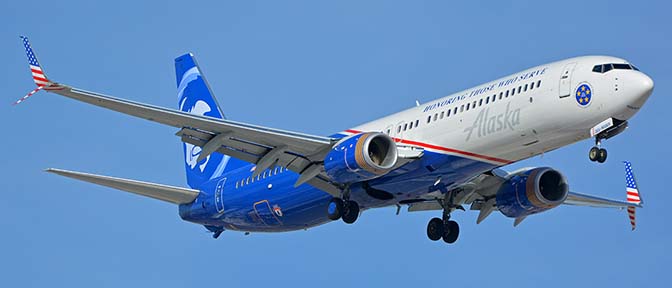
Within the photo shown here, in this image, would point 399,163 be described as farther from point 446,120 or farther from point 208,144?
point 208,144

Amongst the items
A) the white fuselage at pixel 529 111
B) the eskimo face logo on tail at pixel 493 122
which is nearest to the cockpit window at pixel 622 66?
the white fuselage at pixel 529 111

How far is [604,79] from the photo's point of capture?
43062 mm

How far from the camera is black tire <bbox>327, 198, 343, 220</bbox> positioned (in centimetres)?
4778

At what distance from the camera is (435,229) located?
51.6 metres

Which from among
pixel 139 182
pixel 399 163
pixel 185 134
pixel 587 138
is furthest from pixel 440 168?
pixel 139 182

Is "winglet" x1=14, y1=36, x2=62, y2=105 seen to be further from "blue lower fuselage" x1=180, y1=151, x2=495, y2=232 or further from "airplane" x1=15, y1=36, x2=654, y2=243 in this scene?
"blue lower fuselage" x1=180, y1=151, x2=495, y2=232

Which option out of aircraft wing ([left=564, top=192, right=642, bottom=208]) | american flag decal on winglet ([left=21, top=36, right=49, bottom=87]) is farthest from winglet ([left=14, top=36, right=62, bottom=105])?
aircraft wing ([left=564, top=192, right=642, bottom=208])

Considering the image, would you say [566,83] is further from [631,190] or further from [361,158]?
[631,190]

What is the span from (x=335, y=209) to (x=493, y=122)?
22.4 ft

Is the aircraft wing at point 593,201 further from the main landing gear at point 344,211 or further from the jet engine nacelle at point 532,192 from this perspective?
the main landing gear at point 344,211

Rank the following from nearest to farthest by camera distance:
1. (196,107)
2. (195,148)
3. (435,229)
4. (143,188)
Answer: (143,188) → (435,229) → (195,148) → (196,107)

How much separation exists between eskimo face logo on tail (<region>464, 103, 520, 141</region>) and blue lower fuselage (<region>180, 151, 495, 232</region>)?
112 cm

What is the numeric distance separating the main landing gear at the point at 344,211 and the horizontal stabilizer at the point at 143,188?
7.57 metres

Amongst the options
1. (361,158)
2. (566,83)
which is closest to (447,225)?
(361,158)
